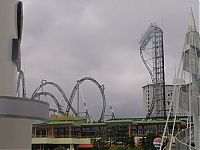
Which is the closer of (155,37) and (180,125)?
(180,125)

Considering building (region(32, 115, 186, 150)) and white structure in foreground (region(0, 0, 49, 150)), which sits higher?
white structure in foreground (region(0, 0, 49, 150))

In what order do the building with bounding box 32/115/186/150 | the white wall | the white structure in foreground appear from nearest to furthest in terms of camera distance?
1. the white structure in foreground
2. the white wall
3. the building with bounding box 32/115/186/150

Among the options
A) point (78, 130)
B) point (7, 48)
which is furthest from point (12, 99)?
point (78, 130)

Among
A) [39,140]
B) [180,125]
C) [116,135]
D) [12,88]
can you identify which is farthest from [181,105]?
[39,140]

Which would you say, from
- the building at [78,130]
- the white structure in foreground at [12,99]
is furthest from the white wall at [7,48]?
the building at [78,130]

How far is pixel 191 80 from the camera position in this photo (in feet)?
68.8

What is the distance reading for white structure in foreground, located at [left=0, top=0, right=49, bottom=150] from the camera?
8.37m

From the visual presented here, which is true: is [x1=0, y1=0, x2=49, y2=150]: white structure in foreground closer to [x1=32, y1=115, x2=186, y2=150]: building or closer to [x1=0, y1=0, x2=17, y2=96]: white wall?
[x1=0, y1=0, x2=17, y2=96]: white wall

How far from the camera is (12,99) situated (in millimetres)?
8266

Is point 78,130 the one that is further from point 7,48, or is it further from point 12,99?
point 12,99

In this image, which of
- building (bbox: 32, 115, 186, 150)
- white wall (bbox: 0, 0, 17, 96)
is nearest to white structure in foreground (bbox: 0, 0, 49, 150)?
white wall (bbox: 0, 0, 17, 96)

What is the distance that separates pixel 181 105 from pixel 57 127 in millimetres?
54708

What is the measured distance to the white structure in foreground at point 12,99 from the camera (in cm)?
837

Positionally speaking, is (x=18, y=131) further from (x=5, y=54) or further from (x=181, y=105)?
(x=181, y=105)
